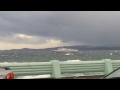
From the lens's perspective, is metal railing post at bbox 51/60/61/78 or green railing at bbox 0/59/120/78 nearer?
green railing at bbox 0/59/120/78

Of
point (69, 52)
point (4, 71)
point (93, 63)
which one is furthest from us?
point (69, 52)

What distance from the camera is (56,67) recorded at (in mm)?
11250

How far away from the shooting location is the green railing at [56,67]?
1078cm

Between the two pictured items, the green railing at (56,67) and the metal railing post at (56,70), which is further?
the metal railing post at (56,70)

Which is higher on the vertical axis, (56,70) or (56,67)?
(56,67)

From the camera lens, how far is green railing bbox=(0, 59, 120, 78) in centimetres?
1078
